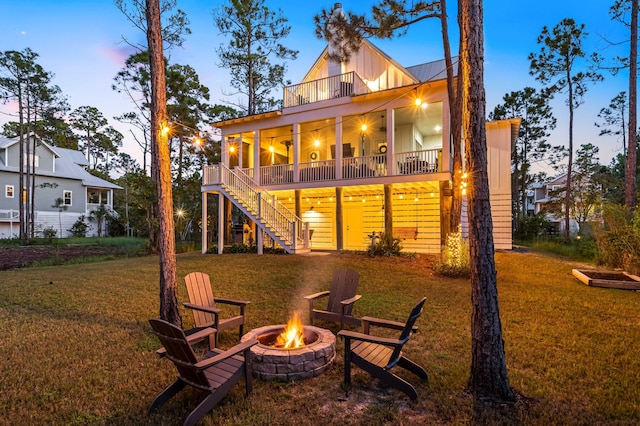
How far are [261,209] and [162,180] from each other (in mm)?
8296

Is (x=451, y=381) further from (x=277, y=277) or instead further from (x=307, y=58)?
(x=307, y=58)

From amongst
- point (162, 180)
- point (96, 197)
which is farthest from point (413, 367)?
point (96, 197)

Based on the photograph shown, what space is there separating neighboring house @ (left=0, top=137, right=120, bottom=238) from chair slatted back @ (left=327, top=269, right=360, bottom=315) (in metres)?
26.7

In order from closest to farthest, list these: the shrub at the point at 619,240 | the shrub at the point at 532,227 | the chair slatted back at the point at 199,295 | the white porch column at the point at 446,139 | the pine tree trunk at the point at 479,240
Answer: the pine tree trunk at the point at 479,240 → the chair slatted back at the point at 199,295 → the shrub at the point at 619,240 → the white porch column at the point at 446,139 → the shrub at the point at 532,227

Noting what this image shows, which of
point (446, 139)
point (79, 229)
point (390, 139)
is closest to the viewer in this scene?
point (446, 139)

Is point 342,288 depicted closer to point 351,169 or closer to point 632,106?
point 351,169

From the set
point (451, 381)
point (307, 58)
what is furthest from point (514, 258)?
point (307, 58)

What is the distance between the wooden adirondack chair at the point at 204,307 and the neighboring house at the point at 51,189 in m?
25.5

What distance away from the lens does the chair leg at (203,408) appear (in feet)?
8.11

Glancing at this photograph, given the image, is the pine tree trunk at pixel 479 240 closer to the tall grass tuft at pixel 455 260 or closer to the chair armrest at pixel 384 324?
the chair armrest at pixel 384 324

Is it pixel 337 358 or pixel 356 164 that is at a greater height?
pixel 356 164

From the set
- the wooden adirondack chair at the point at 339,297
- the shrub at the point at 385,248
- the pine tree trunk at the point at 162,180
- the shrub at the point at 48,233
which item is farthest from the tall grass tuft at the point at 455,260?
the shrub at the point at 48,233

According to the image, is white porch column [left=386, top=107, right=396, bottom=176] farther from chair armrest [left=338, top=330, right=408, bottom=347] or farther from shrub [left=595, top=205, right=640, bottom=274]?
chair armrest [left=338, top=330, right=408, bottom=347]

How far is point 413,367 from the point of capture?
325cm
